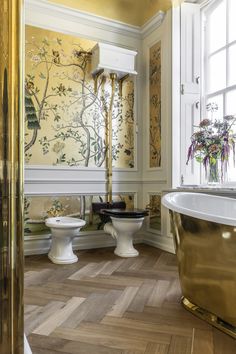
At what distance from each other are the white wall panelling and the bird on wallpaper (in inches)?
18.2

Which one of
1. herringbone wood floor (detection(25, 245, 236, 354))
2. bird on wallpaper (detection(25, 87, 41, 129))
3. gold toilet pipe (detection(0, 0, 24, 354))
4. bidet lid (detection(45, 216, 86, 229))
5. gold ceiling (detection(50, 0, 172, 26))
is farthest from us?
gold ceiling (detection(50, 0, 172, 26))

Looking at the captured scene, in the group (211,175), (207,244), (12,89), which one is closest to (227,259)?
(207,244)

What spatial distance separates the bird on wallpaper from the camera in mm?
3150

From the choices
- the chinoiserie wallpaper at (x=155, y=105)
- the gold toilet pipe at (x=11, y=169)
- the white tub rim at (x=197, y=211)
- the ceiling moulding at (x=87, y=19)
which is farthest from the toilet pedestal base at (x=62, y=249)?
the ceiling moulding at (x=87, y=19)

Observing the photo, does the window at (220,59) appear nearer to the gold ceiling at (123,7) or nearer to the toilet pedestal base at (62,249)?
the gold ceiling at (123,7)

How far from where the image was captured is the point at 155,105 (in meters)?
3.61

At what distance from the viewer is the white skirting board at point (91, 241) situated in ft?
10.4

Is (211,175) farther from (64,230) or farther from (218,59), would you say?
(64,230)

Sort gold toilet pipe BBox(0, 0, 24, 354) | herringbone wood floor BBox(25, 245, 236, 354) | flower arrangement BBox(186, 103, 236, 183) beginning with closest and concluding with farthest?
gold toilet pipe BBox(0, 0, 24, 354) < herringbone wood floor BBox(25, 245, 236, 354) < flower arrangement BBox(186, 103, 236, 183)

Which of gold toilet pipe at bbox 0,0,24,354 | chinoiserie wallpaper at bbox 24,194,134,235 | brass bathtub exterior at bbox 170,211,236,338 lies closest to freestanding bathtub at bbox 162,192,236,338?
brass bathtub exterior at bbox 170,211,236,338

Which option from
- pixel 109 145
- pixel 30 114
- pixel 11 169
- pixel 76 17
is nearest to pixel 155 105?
pixel 109 145

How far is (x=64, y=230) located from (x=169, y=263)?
1.07 metres

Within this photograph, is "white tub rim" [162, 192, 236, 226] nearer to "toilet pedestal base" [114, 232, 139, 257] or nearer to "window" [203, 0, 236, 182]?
"window" [203, 0, 236, 182]

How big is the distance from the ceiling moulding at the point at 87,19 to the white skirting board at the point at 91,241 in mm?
2384
